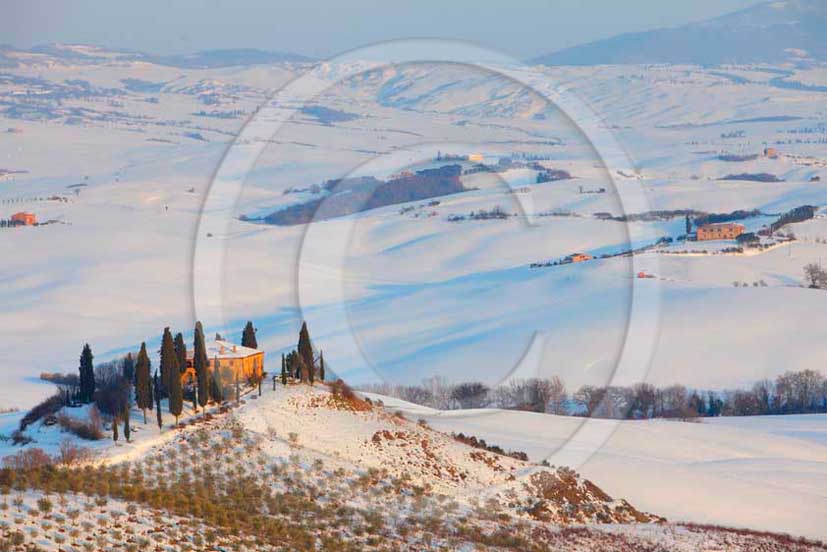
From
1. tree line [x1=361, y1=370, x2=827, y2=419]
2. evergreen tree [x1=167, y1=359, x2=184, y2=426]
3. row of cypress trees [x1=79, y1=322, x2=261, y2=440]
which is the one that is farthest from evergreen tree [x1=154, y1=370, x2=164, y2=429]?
tree line [x1=361, y1=370, x2=827, y2=419]

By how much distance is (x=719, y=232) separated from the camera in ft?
262

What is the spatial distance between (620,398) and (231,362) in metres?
17.1

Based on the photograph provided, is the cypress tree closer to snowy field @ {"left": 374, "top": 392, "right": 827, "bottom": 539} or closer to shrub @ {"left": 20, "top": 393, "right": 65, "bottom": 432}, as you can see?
shrub @ {"left": 20, "top": 393, "right": 65, "bottom": 432}

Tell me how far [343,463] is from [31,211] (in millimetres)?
77784

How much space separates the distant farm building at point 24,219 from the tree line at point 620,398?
5095 cm

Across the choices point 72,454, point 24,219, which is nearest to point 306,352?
point 72,454

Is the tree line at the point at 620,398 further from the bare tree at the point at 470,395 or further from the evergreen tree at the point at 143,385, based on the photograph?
the evergreen tree at the point at 143,385

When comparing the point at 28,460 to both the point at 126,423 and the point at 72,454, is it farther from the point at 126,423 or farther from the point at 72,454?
the point at 126,423

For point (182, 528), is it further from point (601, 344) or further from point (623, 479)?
point (601, 344)

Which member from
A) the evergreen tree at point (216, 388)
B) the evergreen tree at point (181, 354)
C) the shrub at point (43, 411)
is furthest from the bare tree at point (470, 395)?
the shrub at point (43, 411)

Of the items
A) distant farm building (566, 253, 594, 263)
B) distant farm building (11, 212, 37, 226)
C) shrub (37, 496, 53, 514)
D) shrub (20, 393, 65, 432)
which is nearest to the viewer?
shrub (37, 496, 53, 514)

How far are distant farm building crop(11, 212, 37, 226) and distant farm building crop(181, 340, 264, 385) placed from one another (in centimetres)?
6245

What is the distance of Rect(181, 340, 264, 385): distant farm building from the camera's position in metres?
30.6

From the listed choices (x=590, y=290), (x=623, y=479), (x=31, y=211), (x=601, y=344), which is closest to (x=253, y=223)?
(x=31, y=211)
